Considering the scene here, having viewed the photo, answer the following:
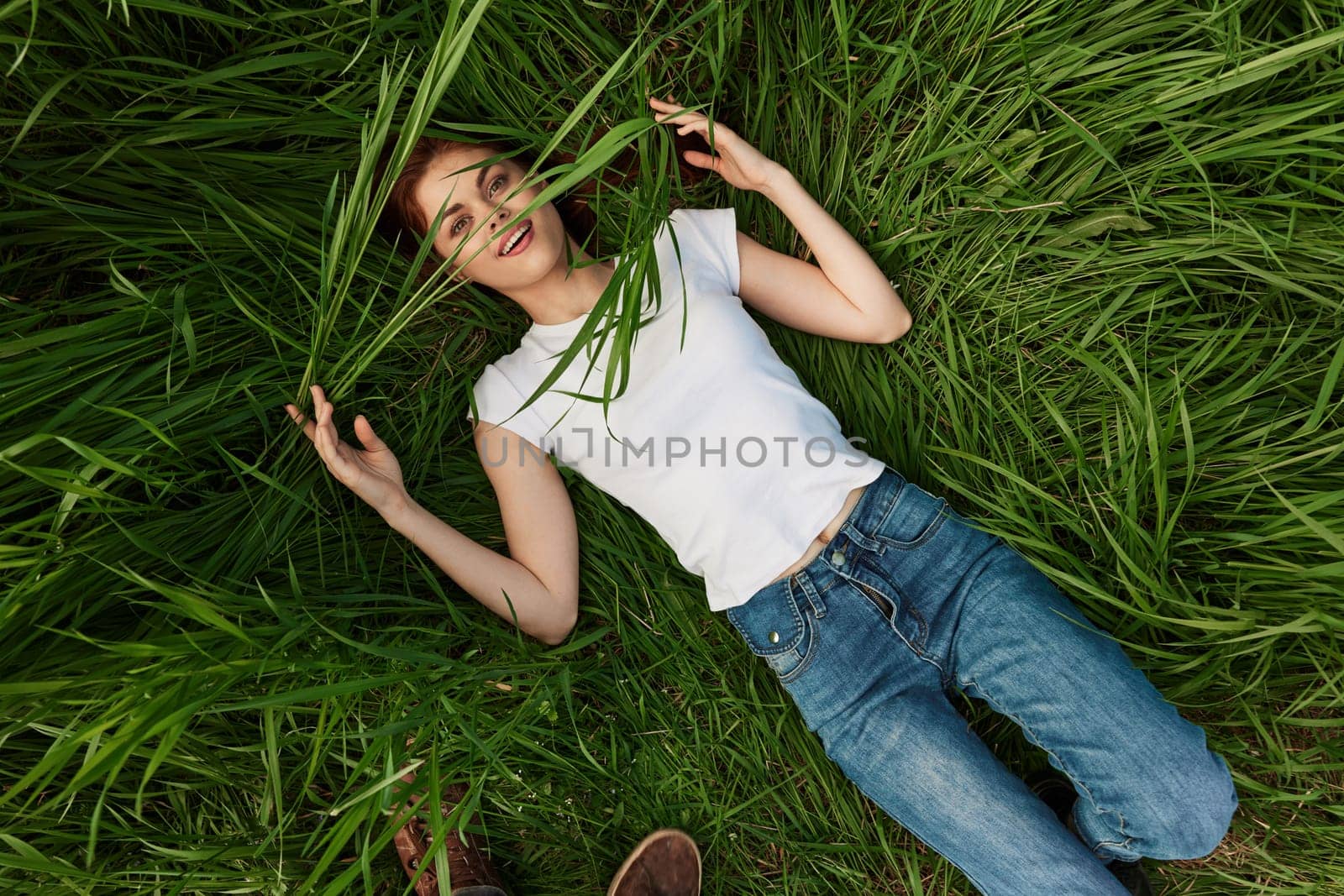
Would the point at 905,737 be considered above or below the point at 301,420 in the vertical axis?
below

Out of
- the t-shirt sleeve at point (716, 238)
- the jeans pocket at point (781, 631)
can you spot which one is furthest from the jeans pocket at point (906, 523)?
the t-shirt sleeve at point (716, 238)

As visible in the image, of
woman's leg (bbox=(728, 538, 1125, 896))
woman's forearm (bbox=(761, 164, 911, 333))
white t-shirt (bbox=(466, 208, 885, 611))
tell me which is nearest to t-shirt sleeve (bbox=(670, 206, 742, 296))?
white t-shirt (bbox=(466, 208, 885, 611))

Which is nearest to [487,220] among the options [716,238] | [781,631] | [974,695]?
[716,238]

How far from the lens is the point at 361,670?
5.40 feet

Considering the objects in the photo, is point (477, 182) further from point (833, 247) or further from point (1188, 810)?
point (1188, 810)

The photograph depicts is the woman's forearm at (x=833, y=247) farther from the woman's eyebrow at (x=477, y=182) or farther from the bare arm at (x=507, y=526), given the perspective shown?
the bare arm at (x=507, y=526)

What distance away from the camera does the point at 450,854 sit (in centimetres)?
192

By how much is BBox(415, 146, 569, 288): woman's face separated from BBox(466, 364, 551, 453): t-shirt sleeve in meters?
0.25

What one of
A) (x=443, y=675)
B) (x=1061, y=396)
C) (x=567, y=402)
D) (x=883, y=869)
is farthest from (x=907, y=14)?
(x=883, y=869)

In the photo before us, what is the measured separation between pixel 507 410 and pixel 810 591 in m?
0.82

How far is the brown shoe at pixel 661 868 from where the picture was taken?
1854 millimetres

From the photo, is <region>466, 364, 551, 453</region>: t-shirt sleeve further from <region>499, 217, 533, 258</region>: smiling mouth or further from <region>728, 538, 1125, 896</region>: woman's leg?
<region>728, 538, 1125, 896</region>: woman's leg

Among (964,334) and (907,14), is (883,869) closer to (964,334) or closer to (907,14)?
(964,334)

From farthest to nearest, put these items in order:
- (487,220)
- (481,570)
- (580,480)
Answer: (580,480), (481,570), (487,220)
